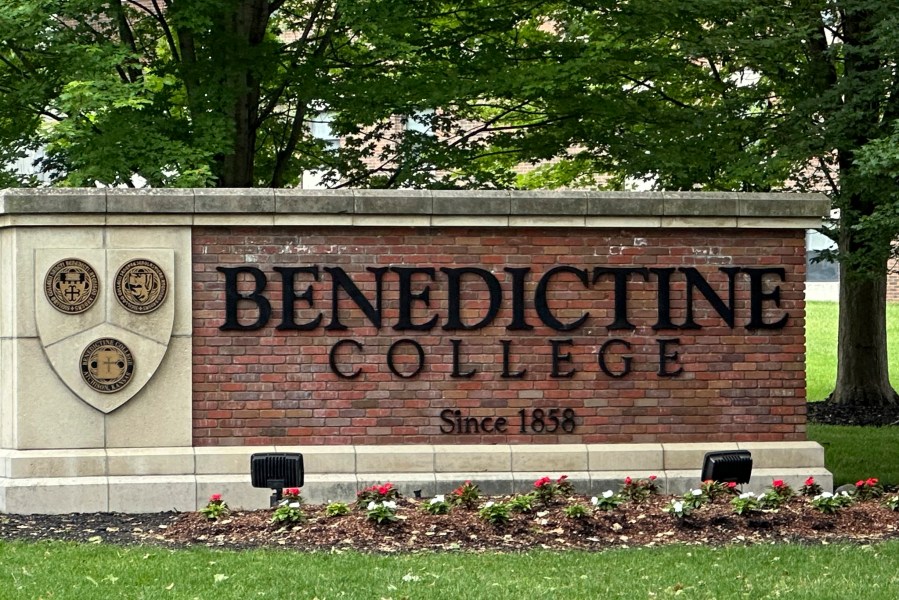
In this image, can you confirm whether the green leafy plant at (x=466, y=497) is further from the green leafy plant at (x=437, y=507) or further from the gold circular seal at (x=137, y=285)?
the gold circular seal at (x=137, y=285)

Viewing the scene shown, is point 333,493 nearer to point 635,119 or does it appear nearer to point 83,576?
point 83,576

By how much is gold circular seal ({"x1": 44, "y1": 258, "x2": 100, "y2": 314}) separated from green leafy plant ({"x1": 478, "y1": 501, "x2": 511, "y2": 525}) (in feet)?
12.5

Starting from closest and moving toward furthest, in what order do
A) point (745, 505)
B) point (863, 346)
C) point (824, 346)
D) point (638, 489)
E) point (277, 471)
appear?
point (745, 505)
point (638, 489)
point (277, 471)
point (863, 346)
point (824, 346)

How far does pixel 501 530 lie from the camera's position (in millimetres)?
9953

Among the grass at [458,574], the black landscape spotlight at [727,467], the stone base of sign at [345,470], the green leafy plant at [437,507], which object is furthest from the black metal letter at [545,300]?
the grass at [458,574]

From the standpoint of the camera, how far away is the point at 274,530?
1005cm

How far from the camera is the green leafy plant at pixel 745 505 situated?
10211 millimetres

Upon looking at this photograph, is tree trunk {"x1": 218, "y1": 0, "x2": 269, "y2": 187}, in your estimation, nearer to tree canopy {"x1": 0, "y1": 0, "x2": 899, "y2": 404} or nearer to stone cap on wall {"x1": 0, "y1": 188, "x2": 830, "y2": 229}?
tree canopy {"x1": 0, "y1": 0, "x2": 899, "y2": 404}

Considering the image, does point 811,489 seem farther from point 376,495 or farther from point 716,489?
point 376,495

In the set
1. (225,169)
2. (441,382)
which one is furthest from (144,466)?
(225,169)

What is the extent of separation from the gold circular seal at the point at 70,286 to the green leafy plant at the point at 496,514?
12.5ft

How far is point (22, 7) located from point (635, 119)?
7410mm

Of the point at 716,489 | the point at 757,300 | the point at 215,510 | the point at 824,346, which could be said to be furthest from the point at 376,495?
the point at 824,346

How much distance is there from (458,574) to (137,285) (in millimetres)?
4488
